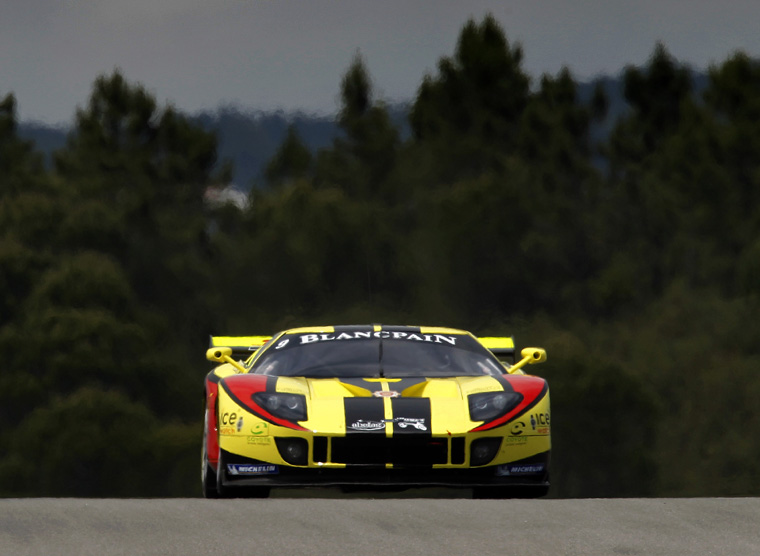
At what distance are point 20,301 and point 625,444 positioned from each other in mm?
19034

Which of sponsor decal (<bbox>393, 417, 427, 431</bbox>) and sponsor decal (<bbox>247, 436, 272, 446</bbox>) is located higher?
sponsor decal (<bbox>393, 417, 427, 431</bbox>)

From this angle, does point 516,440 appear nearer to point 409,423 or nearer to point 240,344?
point 409,423

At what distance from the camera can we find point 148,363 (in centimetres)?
4544

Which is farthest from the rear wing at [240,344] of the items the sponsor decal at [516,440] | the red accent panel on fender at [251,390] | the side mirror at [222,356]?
the sponsor decal at [516,440]

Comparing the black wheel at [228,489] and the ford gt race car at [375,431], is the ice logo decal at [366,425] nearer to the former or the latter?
the ford gt race car at [375,431]

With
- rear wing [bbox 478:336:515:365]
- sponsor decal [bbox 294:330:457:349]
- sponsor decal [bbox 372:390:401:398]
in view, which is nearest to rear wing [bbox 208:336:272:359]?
sponsor decal [bbox 294:330:457:349]

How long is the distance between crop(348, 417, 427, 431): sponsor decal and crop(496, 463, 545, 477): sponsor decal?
0.50 metres

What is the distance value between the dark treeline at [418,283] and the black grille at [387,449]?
31844 millimetres

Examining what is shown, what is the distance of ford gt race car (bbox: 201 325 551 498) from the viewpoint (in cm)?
813

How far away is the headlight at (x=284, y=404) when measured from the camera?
27.2 ft
